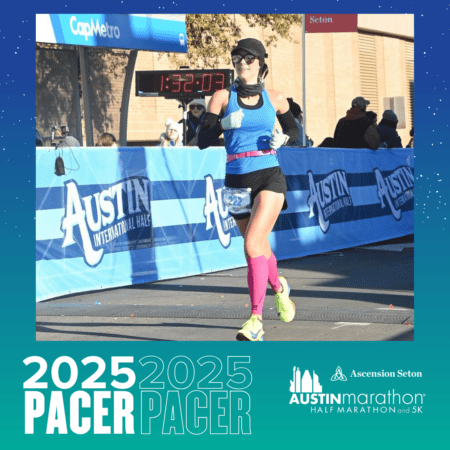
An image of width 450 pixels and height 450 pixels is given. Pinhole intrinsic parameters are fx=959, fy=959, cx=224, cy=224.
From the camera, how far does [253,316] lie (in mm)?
6145

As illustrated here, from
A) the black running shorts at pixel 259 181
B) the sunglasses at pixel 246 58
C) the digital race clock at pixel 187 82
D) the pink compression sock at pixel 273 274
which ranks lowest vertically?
the pink compression sock at pixel 273 274

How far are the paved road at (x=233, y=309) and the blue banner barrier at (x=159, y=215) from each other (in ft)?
0.84

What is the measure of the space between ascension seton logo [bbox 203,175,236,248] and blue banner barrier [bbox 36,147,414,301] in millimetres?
12

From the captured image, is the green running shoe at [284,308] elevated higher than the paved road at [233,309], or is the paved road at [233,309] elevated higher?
the green running shoe at [284,308]

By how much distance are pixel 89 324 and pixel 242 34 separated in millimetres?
19210

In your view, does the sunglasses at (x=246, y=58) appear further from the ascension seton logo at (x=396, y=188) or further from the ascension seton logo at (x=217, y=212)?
the ascension seton logo at (x=396, y=188)

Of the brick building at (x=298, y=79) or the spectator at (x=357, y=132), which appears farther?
the brick building at (x=298, y=79)

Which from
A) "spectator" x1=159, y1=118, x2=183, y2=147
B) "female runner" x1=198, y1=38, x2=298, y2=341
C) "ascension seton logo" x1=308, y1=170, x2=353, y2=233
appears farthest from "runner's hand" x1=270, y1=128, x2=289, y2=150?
"ascension seton logo" x1=308, y1=170, x2=353, y2=233

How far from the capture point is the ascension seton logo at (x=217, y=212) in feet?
35.8

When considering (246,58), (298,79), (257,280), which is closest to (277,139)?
(246,58)

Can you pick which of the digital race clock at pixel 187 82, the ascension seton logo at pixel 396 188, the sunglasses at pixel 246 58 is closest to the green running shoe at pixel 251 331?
the sunglasses at pixel 246 58

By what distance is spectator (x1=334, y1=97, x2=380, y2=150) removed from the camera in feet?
47.1

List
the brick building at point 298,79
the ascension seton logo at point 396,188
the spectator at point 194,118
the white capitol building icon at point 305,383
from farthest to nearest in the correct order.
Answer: the brick building at point 298,79 → the ascension seton logo at point 396,188 → the spectator at point 194,118 → the white capitol building icon at point 305,383

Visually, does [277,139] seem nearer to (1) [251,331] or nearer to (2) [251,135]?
(2) [251,135]
